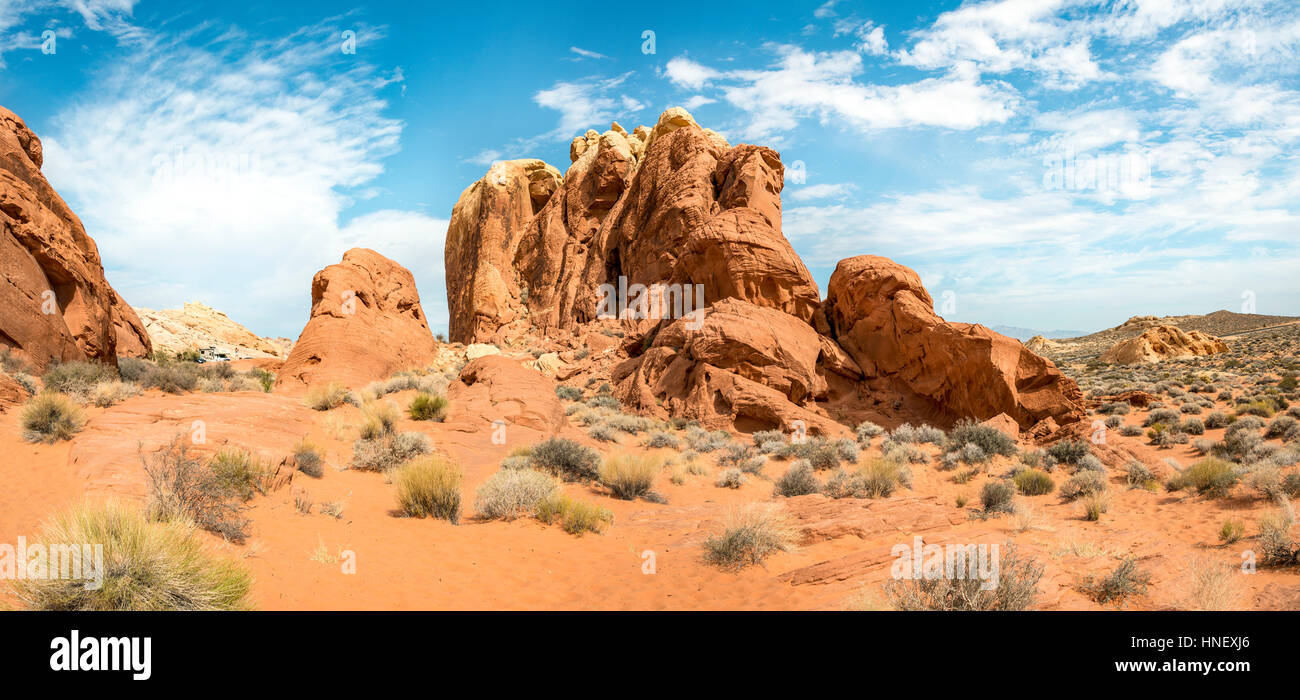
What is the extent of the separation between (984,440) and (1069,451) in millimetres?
1699

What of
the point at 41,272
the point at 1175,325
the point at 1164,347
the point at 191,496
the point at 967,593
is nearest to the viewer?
the point at 967,593

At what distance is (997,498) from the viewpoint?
9977 mm

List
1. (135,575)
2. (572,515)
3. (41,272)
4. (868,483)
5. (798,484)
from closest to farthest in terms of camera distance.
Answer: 1. (135,575)
2. (572,515)
3. (868,483)
4. (798,484)
5. (41,272)

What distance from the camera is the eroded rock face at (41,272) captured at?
40.7 ft

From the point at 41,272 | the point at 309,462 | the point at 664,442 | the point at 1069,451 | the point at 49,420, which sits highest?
the point at 41,272

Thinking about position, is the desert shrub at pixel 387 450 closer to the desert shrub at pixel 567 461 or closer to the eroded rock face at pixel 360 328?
the desert shrub at pixel 567 461

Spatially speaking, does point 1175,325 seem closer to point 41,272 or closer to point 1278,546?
point 1278,546

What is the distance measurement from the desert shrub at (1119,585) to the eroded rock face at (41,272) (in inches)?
693

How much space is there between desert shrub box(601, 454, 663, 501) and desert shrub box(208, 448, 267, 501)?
5.20 meters

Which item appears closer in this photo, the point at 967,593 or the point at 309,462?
the point at 967,593

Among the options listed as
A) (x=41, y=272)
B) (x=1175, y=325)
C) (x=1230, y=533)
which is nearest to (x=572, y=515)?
(x=1230, y=533)
